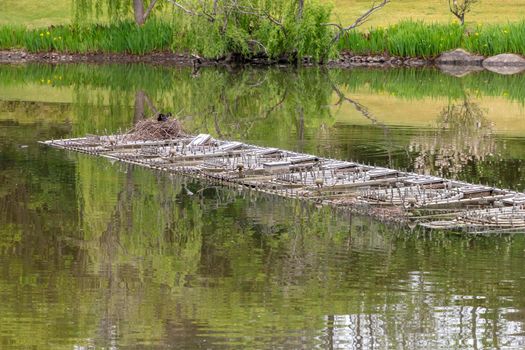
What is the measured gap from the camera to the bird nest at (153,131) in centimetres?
2242

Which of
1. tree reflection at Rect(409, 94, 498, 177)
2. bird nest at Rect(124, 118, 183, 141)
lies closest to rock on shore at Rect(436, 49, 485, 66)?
tree reflection at Rect(409, 94, 498, 177)

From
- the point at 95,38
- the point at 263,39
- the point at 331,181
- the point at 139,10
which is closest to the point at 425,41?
the point at 263,39

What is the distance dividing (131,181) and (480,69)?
2577 centimetres

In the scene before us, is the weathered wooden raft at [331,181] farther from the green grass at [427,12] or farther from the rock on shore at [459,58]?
the green grass at [427,12]

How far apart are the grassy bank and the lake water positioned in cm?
1633

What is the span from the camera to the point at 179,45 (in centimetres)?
4403

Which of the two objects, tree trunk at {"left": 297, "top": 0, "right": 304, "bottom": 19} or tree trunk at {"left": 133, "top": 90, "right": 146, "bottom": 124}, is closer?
tree trunk at {"left": 133, "top": 90, "right": 146, "bottom": 124}

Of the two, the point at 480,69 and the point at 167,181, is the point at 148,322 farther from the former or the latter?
the point at 480,69

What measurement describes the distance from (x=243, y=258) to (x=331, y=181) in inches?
191

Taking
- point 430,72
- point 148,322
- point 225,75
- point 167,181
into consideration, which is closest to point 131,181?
point 167,181

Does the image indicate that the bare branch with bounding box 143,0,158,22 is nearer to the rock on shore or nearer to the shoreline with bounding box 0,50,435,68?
the shoreline with bounding box 0,50,435,68

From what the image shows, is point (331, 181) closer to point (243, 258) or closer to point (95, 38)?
point (243, 258)

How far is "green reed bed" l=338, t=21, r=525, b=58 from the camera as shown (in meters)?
43.6

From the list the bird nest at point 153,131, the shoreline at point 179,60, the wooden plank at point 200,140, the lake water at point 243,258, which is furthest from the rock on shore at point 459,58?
→ the wooden plank at point 200,140
